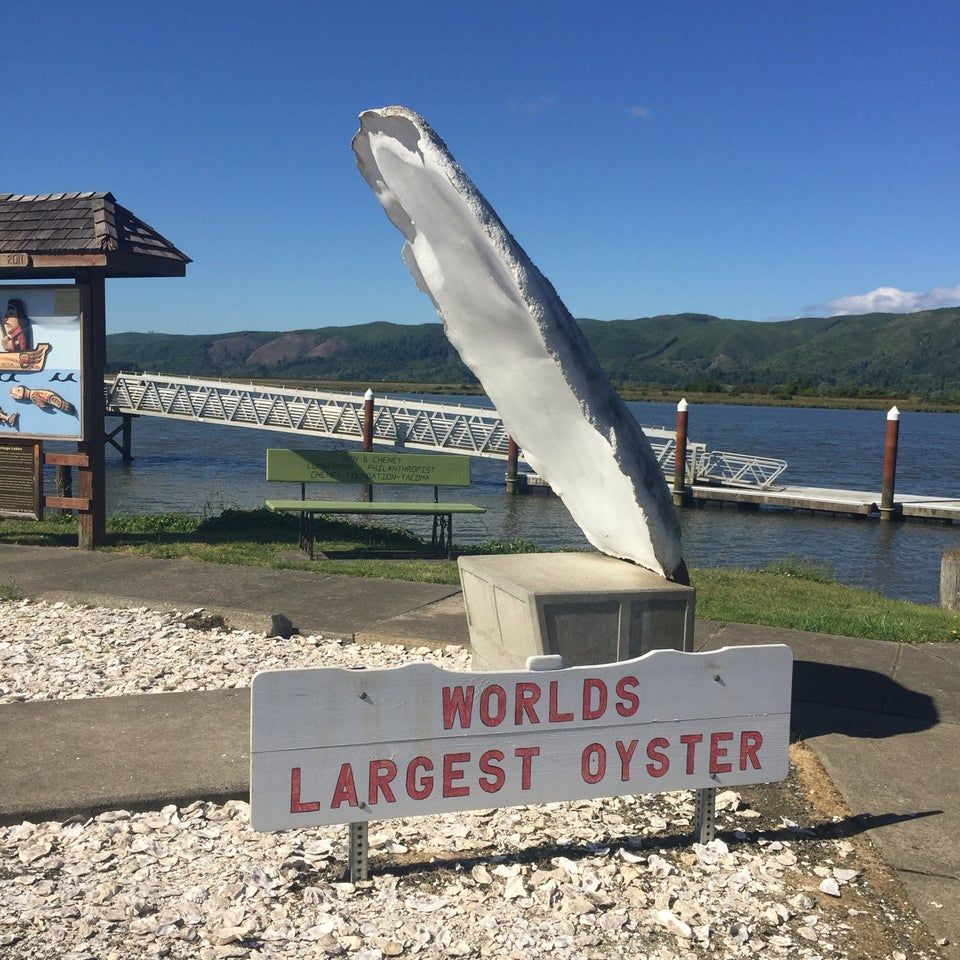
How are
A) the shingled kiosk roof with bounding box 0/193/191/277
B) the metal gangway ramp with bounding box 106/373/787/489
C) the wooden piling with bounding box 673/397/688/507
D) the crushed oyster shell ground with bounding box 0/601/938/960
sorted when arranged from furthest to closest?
the metal gangway ramp with bounding box 106/373/787/489 → the wooden piling with bounding box 673/397/688/507 → the shingled kiosk roof with bounding box 0/193/191/277 → the crushed oyster shell ground with bounding box 0/601/938/960

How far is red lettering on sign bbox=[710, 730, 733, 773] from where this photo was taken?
376cm

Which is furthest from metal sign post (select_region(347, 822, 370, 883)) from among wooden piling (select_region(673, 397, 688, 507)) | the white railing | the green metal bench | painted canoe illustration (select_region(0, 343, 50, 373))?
the white railing

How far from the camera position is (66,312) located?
976cm

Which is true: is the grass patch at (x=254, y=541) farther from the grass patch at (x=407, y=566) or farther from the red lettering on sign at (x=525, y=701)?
the red lettering on sign at (x=525, y=701)

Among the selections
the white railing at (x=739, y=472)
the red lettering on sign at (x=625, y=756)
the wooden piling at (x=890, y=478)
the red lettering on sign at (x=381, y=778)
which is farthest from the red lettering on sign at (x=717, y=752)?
the white railing at (x=739, y=472)

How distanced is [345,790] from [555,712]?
2.51ft

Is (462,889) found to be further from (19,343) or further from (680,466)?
(680,466)

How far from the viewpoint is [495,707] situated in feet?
11.4

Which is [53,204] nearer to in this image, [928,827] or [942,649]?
[942,649]

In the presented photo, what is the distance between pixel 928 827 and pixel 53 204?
947 centimetres

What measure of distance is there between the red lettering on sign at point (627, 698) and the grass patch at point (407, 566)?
3.69 meters

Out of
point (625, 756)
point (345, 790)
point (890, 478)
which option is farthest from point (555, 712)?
point (890, 478)

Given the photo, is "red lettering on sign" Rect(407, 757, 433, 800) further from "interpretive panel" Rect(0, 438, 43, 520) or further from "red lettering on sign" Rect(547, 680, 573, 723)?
"interpretive panel" Rect(0, 438, 43, 520)

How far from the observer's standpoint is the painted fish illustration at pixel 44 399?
32.4ft
